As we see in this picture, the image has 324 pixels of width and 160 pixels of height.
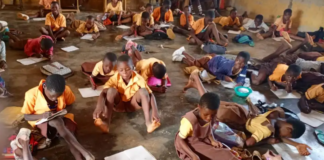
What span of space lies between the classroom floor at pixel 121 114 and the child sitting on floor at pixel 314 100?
0.39ft

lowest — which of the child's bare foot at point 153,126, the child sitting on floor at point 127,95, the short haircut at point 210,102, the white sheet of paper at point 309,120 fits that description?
the white sheet of paper at point 309,120

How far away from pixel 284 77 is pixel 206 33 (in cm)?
195

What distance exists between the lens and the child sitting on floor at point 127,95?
7.88ft

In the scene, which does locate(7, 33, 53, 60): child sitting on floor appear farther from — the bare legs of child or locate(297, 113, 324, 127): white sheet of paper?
locate(297, 113, 324, 127): white sheet of paper

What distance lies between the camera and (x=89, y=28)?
205 inches

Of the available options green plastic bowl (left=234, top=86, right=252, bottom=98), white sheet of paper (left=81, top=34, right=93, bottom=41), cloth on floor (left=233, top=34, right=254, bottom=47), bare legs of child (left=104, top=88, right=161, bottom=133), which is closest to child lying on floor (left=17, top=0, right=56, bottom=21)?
white sheet of paper (left=81, top=34, right=93, bottom=41)

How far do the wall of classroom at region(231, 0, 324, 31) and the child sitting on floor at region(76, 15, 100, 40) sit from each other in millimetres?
4530

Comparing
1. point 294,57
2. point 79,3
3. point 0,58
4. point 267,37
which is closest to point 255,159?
point 294,57

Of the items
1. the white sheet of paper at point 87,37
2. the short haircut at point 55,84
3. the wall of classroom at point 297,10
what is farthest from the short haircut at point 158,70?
the wall of classroom at point 297,10

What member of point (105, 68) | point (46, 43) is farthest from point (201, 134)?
point (46, 43)

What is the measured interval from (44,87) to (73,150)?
0.52 metres

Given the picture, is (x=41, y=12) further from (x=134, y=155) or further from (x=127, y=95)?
(x=134, y=155)

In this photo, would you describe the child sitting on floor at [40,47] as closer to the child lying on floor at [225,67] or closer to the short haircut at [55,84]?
the short haircut at [55,84]

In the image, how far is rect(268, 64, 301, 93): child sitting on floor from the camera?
322 cm
